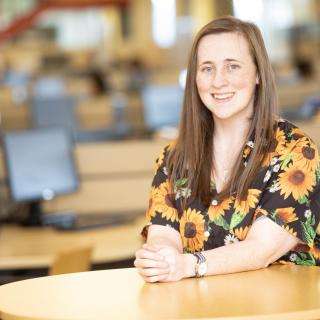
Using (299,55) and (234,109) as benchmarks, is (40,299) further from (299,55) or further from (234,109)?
(299,55)

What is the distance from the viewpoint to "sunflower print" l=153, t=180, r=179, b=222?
268 centimetres

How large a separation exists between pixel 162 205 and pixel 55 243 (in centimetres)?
159

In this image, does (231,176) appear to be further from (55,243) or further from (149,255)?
(55,243)

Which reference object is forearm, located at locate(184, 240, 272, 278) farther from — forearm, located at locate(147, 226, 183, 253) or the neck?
the neck

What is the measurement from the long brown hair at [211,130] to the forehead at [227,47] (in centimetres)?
1

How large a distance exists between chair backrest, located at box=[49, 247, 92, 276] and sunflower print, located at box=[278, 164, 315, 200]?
1.07 metres

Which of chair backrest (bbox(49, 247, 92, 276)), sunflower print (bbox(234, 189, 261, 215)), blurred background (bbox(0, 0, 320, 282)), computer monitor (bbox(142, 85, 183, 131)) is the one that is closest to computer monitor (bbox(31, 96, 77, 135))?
blurred background (bbox(0, 0, 320, 282))

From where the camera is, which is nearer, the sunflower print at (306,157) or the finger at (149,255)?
the finger at (149,255)

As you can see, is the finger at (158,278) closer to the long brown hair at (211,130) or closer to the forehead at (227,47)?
the long brown hair at (211,130)

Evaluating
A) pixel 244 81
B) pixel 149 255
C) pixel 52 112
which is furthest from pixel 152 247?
pixel 52 112

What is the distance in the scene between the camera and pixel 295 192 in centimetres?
252

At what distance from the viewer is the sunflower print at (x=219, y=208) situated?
2578 millimetres

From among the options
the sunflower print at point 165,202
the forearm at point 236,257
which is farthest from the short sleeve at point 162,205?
the forearm at point 236,257

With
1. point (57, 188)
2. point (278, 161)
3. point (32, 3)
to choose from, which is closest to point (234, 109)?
point (278, 161)
